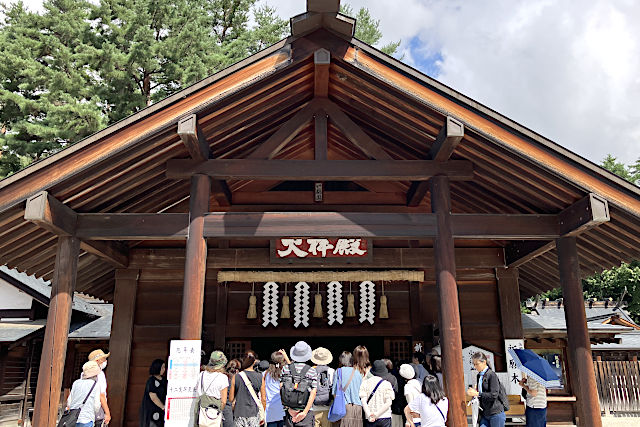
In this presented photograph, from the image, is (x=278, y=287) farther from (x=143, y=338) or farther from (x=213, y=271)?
(x=143, y=338)

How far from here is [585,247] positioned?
853 centimetres

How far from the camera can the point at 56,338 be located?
6.59m

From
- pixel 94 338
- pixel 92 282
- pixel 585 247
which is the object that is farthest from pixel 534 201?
pixel 94 338

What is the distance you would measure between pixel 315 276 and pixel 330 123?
3.38 m

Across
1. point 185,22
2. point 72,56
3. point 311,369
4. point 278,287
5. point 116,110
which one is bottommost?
point 311,369

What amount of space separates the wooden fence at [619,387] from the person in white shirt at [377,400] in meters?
16.7

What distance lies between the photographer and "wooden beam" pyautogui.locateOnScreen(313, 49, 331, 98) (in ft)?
22.3

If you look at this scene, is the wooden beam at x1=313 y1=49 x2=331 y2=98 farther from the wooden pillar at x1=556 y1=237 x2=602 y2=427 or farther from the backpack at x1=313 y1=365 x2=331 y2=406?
the wooden pillar at x1=556 y1=237 x2=602 y2=427

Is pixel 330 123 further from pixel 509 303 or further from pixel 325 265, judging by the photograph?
pixel 509 303

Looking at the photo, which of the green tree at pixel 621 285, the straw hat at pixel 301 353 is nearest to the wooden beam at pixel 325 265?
the straw hat at pixel 301 353

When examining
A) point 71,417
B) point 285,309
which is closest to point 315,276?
point 285,309

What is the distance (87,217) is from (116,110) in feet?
48.8

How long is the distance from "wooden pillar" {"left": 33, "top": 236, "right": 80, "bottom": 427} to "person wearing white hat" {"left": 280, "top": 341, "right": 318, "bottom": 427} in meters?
3.18

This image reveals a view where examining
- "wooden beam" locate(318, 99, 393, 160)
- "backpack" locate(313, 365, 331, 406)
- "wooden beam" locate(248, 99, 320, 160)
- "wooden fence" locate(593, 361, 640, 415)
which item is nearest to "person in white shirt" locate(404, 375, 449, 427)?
"backpack" locate(313, 365, 331, 406)
